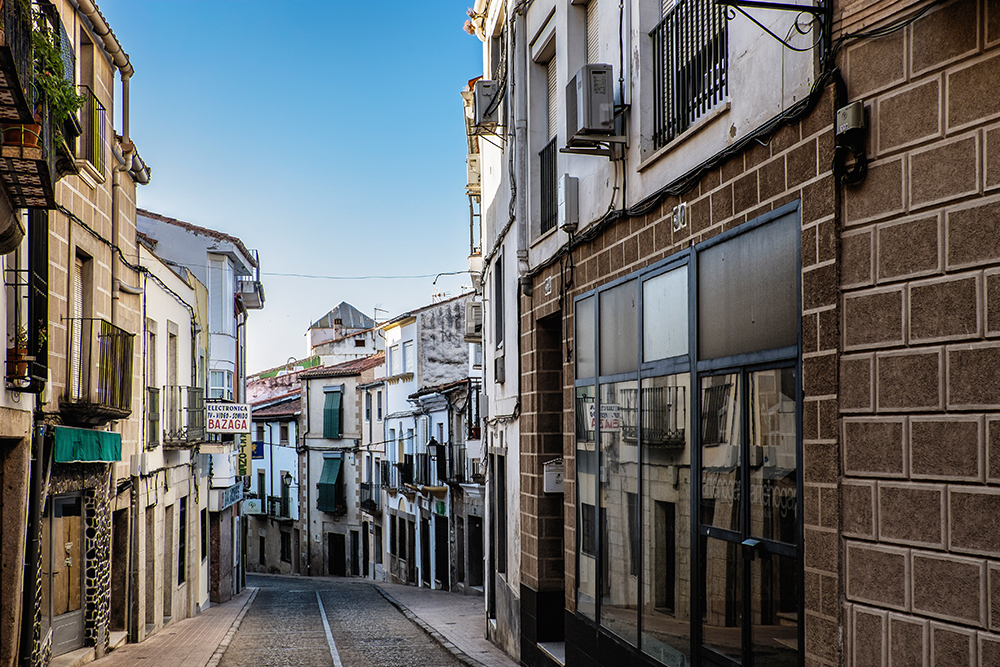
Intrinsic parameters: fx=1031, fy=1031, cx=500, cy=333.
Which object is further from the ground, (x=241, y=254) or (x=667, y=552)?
(x=241, y=254)

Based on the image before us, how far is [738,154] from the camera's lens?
255 inches

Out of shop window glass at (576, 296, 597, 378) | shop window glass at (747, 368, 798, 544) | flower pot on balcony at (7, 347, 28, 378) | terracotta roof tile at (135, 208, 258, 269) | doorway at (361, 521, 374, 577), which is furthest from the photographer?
doorway at (361, 521, 374, 577)

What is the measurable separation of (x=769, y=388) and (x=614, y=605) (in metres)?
3.68

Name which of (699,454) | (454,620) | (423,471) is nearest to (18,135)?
(699,454)

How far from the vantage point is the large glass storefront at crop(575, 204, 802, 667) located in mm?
5820

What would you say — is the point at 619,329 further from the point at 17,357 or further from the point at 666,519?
the point at 17,357

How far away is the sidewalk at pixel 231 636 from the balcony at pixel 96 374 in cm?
311

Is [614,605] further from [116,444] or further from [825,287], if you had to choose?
[116,444]

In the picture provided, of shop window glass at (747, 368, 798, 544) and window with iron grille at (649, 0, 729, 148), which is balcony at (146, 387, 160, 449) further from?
shop window glass at (747, 368, 798, 544)

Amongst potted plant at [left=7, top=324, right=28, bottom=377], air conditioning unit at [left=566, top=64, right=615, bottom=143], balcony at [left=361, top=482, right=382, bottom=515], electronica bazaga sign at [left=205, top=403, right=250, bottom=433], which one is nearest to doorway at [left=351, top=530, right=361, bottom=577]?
balcony at [left=361, top=482, right=382, bottom=515]

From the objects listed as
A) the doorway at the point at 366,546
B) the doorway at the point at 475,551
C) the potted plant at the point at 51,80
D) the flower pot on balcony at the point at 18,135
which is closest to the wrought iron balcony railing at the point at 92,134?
the potted plant at the point at 51,80

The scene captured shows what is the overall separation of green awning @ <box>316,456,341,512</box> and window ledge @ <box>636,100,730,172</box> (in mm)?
41476

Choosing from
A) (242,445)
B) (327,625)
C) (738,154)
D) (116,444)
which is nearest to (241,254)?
(242,445)

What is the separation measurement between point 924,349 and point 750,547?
6.85 ft
